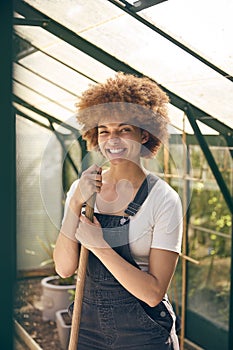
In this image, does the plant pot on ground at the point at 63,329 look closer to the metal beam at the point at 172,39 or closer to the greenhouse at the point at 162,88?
the greenhouse at the point at 162,88

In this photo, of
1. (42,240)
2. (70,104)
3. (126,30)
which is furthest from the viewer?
(42,240)

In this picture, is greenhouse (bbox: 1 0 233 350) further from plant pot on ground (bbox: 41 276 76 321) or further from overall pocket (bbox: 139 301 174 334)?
overall pocket (bbox: 139 301 174 334)

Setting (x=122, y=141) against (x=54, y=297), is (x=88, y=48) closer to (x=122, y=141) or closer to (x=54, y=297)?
(x=122, y=141)

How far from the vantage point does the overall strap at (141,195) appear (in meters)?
1.22

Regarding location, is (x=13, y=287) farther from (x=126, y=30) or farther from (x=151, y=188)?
(x=126, y=30)

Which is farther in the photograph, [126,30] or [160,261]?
[126,30]

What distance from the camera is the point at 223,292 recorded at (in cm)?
268

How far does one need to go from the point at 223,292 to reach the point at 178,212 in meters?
1.61

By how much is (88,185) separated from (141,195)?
12 cm

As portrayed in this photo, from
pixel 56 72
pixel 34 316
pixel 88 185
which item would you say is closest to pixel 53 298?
pixel 34 316

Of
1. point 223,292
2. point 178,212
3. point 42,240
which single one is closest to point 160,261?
point 178,212

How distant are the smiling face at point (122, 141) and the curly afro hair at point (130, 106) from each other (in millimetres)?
13

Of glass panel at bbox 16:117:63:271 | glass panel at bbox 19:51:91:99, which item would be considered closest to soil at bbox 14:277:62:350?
glass panel at bbox 16:117:63:271

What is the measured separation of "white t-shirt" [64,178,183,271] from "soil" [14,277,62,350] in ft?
5.38
